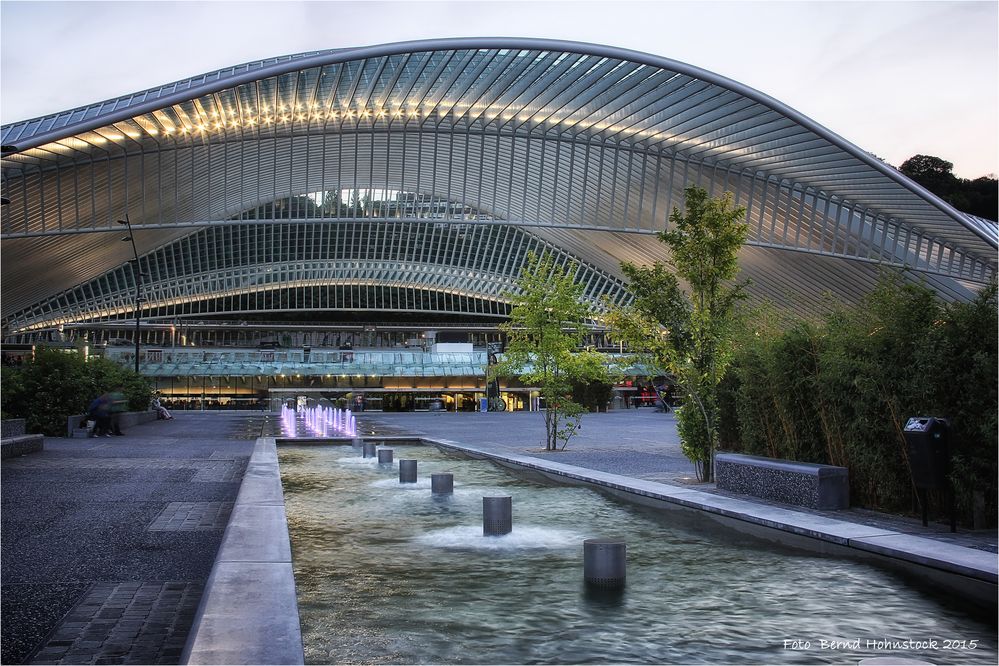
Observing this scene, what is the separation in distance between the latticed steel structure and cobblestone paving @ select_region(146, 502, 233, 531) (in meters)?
26.5

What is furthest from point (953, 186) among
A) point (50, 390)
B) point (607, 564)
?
point (607, 564)

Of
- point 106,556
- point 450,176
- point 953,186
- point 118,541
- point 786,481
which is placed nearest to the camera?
point 106,556

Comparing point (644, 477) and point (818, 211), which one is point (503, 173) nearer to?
point (818, 211)

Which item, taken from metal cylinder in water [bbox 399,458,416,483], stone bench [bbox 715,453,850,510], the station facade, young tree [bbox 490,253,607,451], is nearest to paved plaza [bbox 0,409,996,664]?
stone bench [bbox 715,453,850,510]

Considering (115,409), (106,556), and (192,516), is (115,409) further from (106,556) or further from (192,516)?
(106,556)

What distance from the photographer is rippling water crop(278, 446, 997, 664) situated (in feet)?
18.0

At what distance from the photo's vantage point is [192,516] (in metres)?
10.4

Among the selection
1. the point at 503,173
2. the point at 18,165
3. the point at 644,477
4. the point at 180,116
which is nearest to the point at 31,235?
the point at 18,165

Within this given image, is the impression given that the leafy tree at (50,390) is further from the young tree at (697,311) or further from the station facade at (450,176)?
the young tree at (697,311)

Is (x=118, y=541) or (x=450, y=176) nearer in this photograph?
(x=118, y=541)

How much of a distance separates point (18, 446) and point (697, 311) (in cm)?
1369

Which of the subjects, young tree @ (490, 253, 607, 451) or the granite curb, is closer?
the granite curb

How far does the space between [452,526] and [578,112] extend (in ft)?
132

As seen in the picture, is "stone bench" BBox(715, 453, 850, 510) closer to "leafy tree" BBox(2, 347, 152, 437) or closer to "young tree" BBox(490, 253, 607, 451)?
"young tree" BBox(490, 253, 607, 451)
